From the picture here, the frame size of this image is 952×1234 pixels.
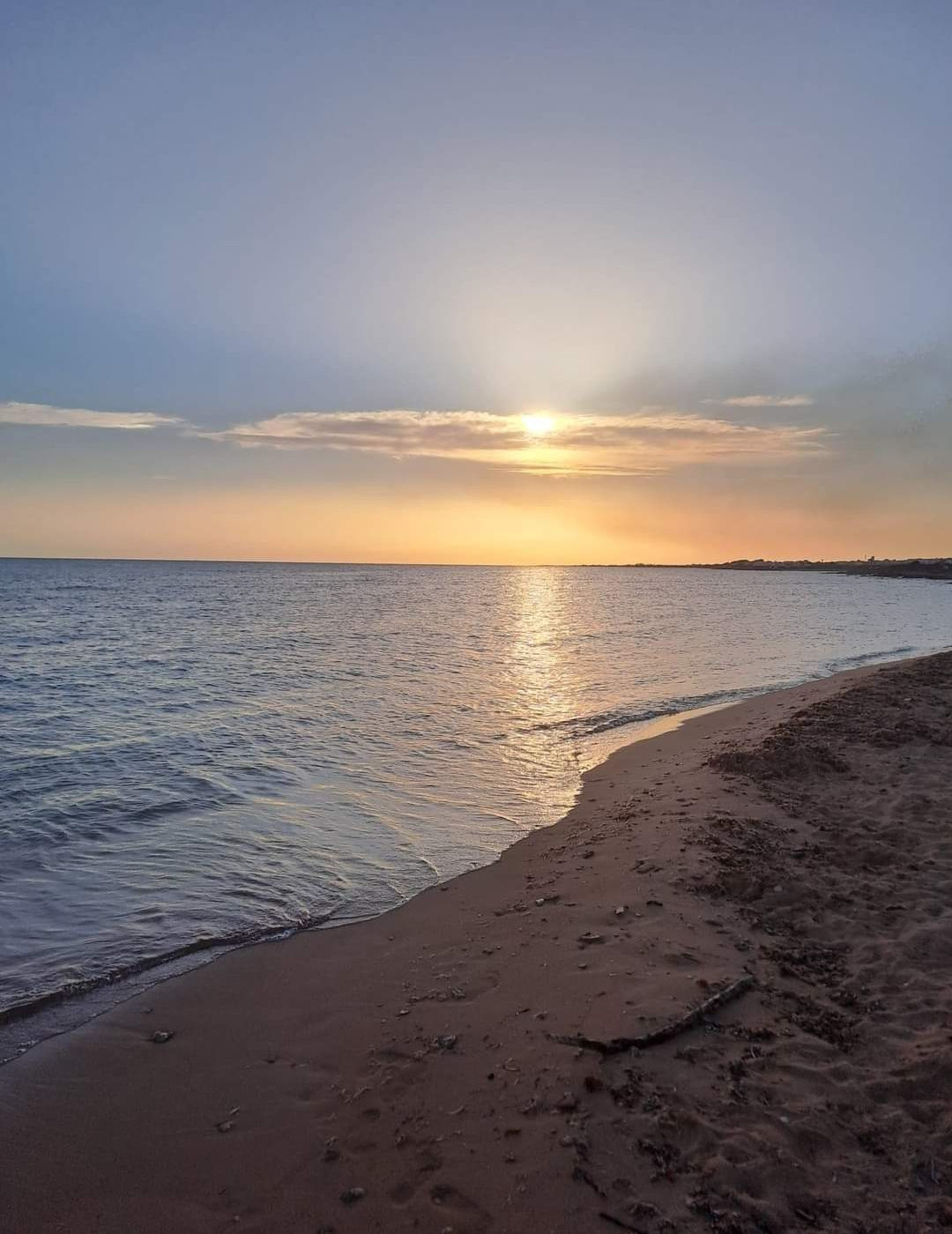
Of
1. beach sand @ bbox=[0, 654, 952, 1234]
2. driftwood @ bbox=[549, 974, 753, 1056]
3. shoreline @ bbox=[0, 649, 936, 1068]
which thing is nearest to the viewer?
beach sand @ bbox=[0, 654, 952, 1234]

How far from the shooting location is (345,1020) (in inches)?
226

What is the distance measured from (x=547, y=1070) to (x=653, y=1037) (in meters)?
0.75

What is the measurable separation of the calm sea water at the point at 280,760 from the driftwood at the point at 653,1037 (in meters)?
3.75

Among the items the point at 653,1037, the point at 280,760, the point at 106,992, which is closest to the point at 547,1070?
the point at 653,1037

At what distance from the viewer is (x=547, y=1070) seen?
15.4ft

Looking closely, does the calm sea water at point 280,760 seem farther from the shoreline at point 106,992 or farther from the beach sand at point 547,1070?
the beach sand at point 547,1070

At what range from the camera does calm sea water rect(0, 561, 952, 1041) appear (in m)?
8.08

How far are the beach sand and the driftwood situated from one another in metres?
0.05

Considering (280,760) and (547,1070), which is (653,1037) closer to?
(547,1070)

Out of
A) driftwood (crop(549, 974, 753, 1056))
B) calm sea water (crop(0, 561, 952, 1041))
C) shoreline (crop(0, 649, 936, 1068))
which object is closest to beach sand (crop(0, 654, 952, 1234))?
driftwood (crop(549, 974, 753, 1056))

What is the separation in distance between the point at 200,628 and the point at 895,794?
4109 cm

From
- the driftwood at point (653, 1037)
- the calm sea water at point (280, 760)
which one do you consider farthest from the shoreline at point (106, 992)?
the driftwood at point (653, 1037)

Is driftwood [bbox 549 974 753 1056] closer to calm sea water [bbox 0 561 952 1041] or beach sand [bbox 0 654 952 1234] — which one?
beach sand [bbox 0 654 952 1234]

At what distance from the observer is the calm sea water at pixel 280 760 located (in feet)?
26.5
